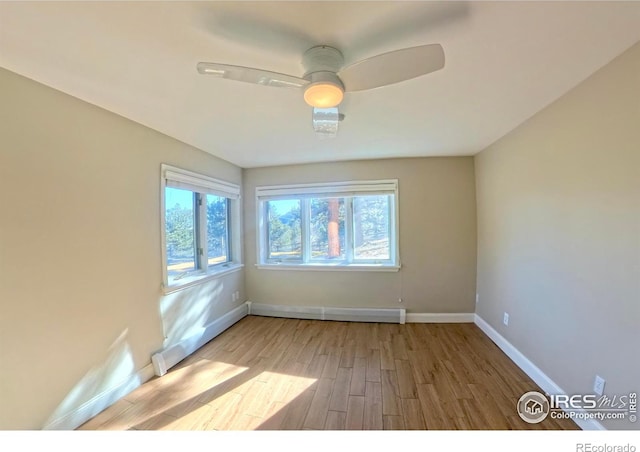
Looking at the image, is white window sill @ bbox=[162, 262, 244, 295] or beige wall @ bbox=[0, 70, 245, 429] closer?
beige wall @ bbox=[0, 70, 245, 429]

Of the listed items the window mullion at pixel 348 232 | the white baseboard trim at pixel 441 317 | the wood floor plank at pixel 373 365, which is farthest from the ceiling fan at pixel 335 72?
the white baseboard trim at pixel 441 317

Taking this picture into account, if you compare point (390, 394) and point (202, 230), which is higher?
point (202, 230)

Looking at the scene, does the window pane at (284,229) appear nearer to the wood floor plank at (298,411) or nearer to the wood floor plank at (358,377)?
the wood floor plank at (358,377)

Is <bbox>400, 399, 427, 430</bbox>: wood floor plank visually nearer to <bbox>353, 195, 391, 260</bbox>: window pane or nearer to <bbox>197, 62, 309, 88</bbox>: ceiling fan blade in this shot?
<bbox>353, 195, 391, 260</bbox>: window pane

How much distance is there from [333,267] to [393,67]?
2859 mm

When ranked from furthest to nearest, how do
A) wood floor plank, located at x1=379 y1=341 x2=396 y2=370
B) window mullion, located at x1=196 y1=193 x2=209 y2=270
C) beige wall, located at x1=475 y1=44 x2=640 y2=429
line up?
window mullion, located at x1=196 y1=193 x2=209 y2=270
wood floor plank, located at x1=379 y1=341 x2=396 y2=370
beige wall, located at x1=475 y1=44 x2=640 y2=429

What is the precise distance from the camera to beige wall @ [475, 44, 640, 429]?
142 centimetres

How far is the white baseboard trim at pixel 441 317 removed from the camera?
349 cm

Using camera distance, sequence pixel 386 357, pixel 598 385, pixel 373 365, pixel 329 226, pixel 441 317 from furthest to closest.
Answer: pixel 329 226 < pixel 441 317 < pixel 386 357 < pixel 373 365 < pixel 598 385

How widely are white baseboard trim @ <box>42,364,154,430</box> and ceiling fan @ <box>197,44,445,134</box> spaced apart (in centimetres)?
228

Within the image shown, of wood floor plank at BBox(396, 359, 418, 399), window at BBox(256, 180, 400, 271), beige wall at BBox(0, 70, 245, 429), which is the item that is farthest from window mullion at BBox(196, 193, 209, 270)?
wood floor plank at BBox(396, 359, 418, 399)

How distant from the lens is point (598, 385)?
63.5 inches

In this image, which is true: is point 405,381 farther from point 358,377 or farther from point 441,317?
point 441,317

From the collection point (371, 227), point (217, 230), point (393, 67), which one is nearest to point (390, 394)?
point (371, 227)
